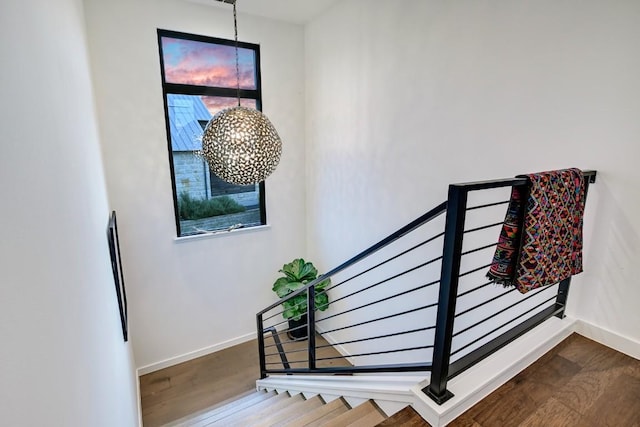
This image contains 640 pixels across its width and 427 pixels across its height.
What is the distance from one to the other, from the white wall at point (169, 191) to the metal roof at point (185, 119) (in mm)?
141

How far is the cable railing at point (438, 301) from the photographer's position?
1270 millimetres

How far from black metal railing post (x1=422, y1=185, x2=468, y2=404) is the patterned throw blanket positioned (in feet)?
0.98

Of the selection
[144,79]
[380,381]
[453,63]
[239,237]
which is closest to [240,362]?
[239,237]

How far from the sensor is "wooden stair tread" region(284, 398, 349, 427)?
2017 mm

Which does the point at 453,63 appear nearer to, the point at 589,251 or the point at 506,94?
the point at 506,94

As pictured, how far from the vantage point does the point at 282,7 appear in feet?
10.7

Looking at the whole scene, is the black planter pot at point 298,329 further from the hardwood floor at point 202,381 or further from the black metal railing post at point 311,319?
the black metal railing post at point 311,319

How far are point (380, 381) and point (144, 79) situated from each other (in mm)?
3279

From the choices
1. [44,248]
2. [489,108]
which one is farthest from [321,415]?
[489,108]

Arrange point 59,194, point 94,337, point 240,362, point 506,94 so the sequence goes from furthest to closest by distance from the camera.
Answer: point 240,362 < point 506,94 < point 94,337 < point 59,194

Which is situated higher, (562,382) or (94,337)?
(94,337)

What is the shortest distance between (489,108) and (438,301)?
53.3 inches

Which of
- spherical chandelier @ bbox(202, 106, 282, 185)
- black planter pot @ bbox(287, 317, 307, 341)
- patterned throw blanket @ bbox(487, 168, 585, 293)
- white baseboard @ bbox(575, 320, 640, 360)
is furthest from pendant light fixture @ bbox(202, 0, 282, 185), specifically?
black planter pot @ bbox(287, 317, 307, 341)

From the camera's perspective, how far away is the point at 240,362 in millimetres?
3826
